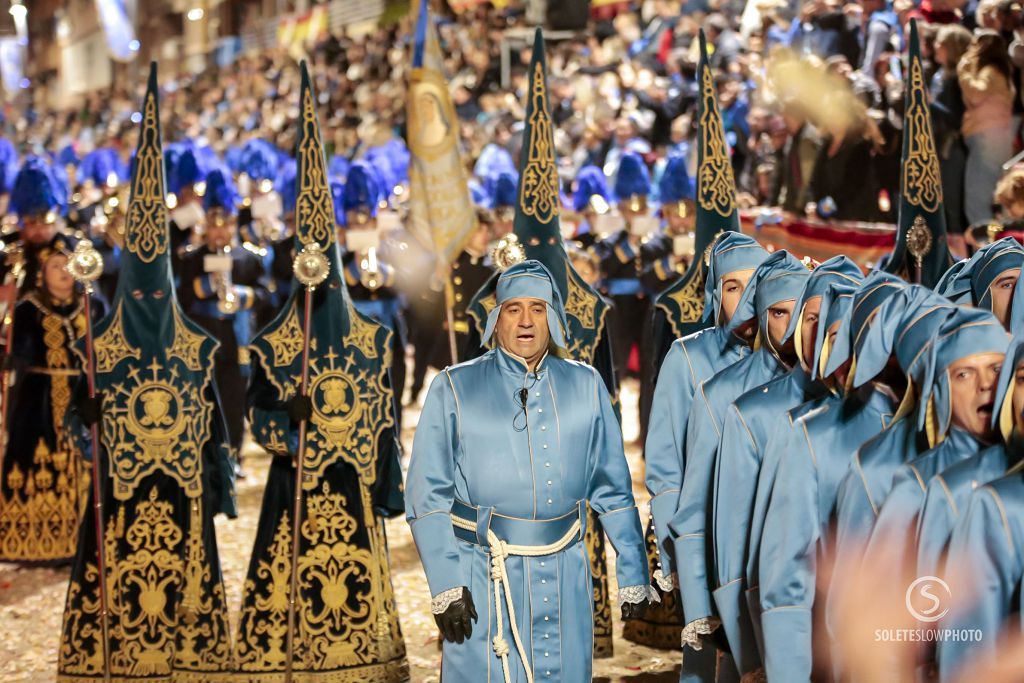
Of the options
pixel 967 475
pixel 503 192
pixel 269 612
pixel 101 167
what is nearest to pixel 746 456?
pixel 967 475

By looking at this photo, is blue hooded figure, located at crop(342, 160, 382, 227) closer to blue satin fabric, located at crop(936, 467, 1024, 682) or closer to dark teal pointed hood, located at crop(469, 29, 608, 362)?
dark teal pointed hood, located at crop(469, 29, 608, 362)

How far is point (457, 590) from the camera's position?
473cm

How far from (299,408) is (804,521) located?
9.65ft

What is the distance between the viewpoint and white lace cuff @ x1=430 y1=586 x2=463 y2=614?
4.70 meters

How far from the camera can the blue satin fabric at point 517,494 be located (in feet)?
15.9

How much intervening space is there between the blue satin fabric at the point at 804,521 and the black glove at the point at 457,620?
1051mm

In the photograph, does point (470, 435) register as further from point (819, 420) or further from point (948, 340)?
point (948, 340)

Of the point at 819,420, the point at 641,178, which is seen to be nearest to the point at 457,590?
the point at 819,420

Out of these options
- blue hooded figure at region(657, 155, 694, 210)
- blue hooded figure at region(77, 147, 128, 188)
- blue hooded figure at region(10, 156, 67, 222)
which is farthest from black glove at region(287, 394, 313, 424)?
blue hooded figure at region(77, 147, 128, 188)

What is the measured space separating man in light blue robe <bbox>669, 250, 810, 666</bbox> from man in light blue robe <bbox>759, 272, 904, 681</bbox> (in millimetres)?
584

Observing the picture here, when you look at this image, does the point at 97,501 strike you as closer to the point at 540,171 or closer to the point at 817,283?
the point at 540,171

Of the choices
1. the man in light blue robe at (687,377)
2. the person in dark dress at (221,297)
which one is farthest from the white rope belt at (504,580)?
the person in dark dress at (221,297)

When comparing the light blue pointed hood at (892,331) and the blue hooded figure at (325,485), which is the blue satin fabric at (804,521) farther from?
the blue hooded figure at (325,485)

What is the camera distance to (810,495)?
4.08 metres
